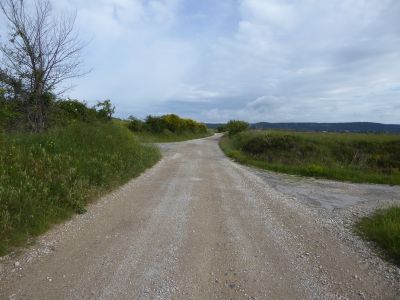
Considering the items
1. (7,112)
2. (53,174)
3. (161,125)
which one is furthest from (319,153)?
(161,125)

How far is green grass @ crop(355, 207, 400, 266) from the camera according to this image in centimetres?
470

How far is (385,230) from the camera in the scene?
17.5ft

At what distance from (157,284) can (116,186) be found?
5341 mm

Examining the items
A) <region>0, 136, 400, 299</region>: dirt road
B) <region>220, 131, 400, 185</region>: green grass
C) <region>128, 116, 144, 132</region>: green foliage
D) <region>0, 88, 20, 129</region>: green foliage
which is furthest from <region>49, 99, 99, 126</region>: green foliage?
<region>128, 116, 144, 132</region>: green foliage

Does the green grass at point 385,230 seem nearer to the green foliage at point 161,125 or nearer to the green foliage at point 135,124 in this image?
the green foliage at point 135,124

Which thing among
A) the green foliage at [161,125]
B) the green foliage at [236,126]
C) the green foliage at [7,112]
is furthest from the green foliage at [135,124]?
the green foliage at [7,112]

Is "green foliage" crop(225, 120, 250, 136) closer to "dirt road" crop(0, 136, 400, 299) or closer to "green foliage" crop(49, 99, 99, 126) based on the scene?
"green foliage" crop(49, 99, 99, 126)

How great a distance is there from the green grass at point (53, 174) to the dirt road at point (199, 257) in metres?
0.36

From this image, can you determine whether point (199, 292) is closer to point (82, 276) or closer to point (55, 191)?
point (82, 276)

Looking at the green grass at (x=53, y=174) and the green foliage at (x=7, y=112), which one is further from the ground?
the green foliage at (x=7, y=112)

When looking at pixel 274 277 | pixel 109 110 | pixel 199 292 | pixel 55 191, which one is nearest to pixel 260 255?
pixel 274 277

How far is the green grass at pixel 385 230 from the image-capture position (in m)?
4.70

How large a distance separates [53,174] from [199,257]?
4092 mm

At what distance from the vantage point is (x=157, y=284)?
362 cm
